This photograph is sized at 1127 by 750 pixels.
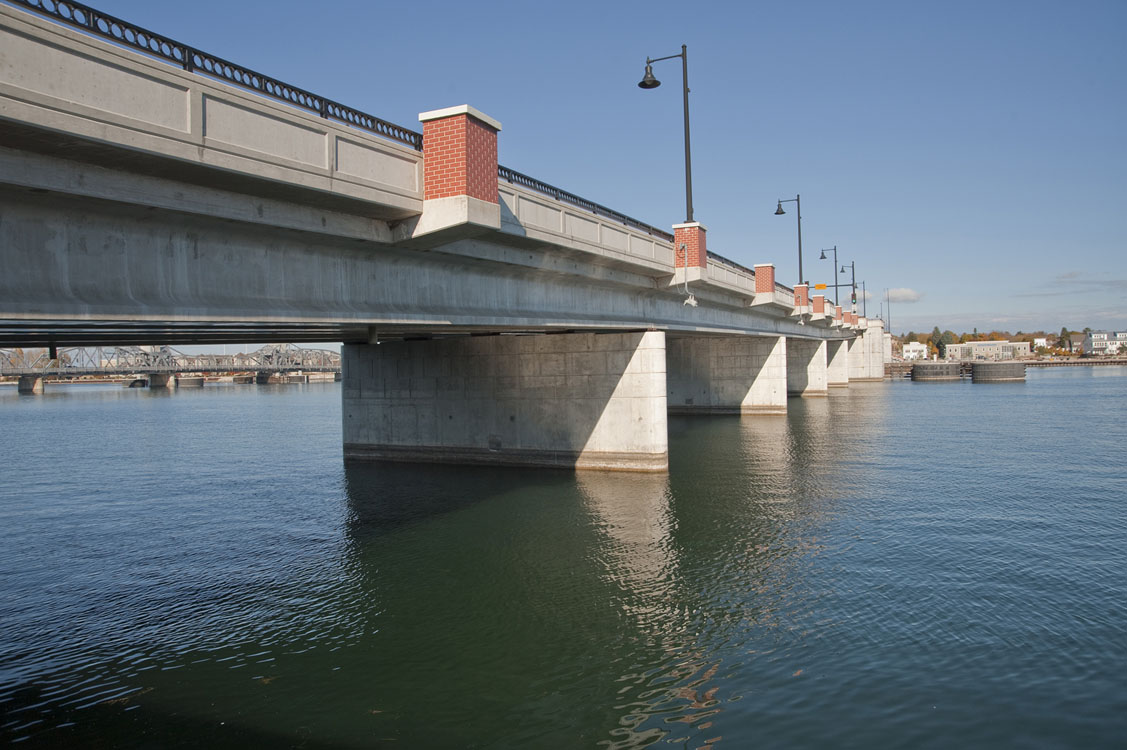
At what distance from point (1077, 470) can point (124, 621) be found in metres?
27.4

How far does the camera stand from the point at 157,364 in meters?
153

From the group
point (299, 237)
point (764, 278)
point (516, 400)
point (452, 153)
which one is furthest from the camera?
point (764, 278)

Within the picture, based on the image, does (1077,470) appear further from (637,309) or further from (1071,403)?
(1071,403)

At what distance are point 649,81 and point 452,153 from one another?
11.6m

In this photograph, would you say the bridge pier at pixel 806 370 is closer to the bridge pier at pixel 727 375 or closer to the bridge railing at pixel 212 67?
the bridge pier at pixel 727 375

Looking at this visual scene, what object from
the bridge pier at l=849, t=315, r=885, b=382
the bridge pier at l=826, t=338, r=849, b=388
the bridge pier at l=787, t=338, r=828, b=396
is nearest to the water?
the bridge pier at l=787, t=338, r=828, b=396

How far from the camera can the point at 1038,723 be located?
784 centimetres

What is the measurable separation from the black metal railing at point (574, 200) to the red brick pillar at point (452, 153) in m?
1.76

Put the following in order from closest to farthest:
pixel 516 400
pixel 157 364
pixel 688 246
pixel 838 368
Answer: pixel 688 246 < pixel 516 400 < pixel 838 368 < pixel 157 364

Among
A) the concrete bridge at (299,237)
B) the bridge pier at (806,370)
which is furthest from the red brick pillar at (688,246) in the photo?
the bridge pier at (806,370)

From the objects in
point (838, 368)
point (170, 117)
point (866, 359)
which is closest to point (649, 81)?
point (170, 117)

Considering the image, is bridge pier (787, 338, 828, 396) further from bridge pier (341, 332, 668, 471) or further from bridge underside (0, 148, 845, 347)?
bridge underside (0, 148, 845, 347)

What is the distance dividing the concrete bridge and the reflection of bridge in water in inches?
3882

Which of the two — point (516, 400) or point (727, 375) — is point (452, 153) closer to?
point (516, 400)
